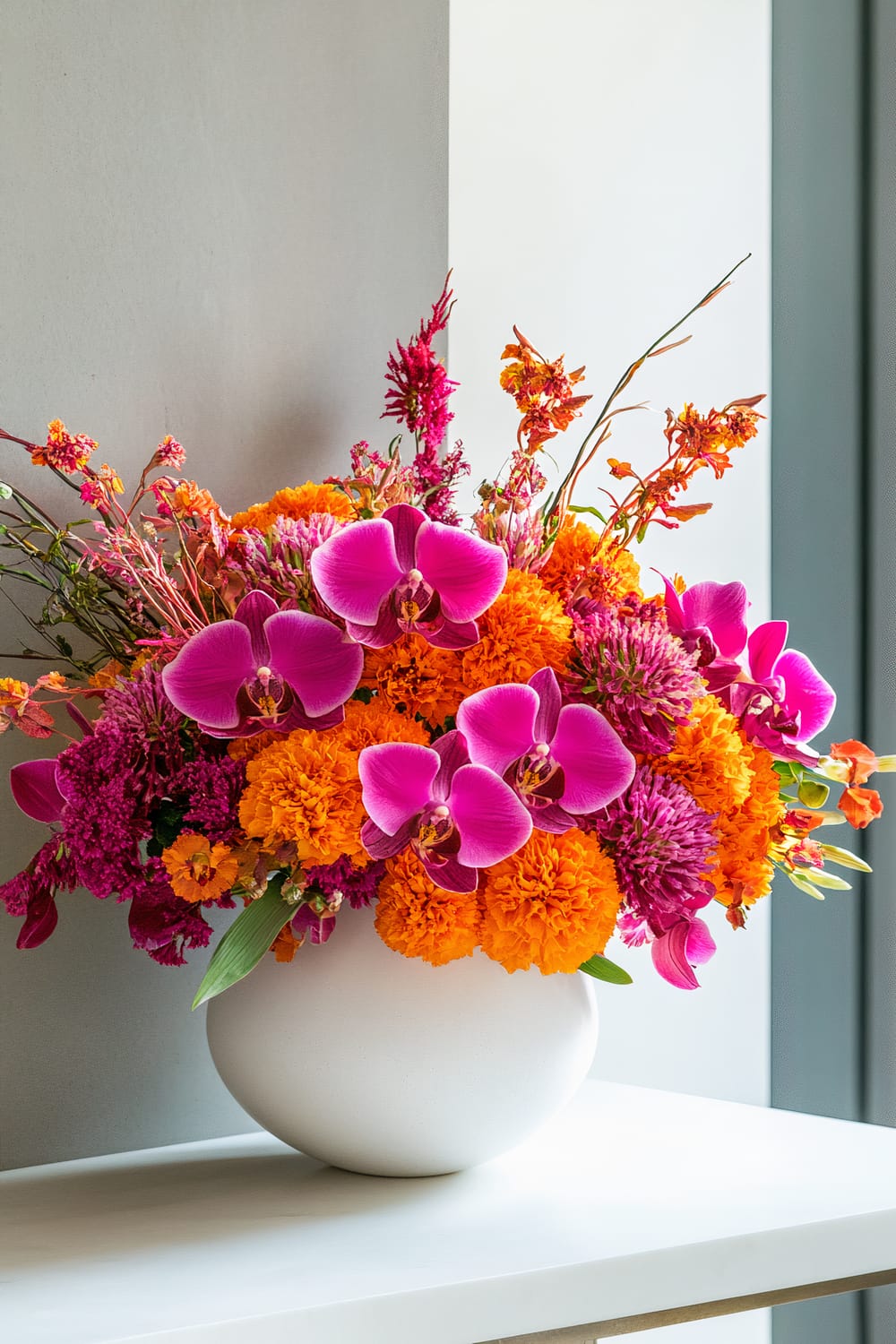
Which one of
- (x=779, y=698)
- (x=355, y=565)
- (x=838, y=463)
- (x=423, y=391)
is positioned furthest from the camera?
(x=838, y=463)

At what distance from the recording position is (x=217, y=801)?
68cm

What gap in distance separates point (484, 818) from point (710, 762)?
5.8 inches

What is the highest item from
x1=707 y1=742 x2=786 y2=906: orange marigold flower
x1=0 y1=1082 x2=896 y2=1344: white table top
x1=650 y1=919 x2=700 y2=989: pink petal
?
x1=707 y1=742 x2=786 y2=906: orange marigold flower

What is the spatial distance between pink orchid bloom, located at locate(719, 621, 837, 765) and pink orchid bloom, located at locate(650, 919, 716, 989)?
117mm

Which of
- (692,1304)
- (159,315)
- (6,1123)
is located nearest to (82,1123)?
(6,1123)

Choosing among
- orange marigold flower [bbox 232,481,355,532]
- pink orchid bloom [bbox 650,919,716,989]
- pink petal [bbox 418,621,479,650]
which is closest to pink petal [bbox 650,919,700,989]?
pink orchid bloom [bbox 650,919,716,989]

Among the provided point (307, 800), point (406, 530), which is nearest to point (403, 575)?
point (406, 530)

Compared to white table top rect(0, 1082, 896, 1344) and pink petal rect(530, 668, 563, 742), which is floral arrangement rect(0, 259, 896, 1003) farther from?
white table top rect(0, 1082, 896, 1344)

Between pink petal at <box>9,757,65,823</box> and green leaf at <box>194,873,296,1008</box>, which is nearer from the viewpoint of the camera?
green leaf at <box>194,873,296,1008</box>

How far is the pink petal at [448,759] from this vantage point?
2.16 feet

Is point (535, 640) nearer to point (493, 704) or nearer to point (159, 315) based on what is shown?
point (493, 704)

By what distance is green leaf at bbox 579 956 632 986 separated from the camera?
0.71m

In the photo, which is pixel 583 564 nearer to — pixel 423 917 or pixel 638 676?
pixel 638 676

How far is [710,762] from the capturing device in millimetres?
714
